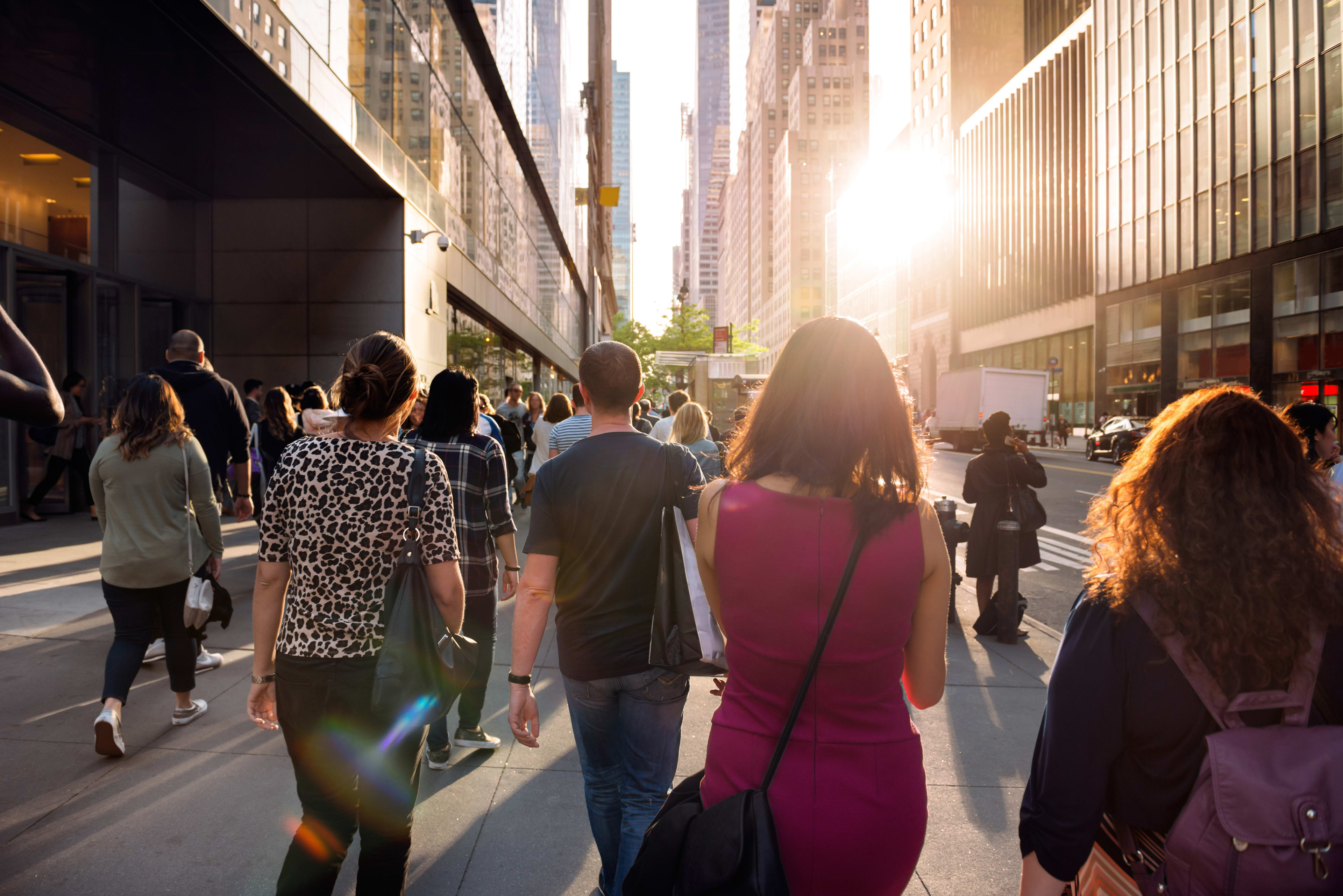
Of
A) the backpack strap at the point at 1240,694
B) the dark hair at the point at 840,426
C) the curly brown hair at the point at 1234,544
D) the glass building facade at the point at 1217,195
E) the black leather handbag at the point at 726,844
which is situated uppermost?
the glass building facade at the point at 1217,195

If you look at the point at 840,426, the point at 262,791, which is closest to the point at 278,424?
the point at 262,791

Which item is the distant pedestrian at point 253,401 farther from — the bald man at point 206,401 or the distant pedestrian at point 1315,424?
the distant pedestrian at point 1315,424

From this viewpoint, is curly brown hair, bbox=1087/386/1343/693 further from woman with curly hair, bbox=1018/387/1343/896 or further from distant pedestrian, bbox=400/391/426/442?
distant pedestrian, bbox=400/391/426/442

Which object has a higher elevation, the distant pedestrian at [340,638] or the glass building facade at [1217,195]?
the glass building facade at [1217,195]

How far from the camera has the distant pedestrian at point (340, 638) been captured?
98.9 inches

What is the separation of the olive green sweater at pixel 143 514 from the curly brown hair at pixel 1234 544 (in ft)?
14.9

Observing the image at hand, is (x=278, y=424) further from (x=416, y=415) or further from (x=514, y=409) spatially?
(x=514, y=409)

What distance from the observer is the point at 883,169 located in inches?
3307

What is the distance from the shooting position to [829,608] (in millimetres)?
1770

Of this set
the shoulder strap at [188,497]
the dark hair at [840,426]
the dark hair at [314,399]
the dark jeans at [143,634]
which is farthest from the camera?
the dark hair at [314,399]

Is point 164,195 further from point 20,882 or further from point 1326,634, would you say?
point 1326,634

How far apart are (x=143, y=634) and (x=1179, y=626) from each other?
15.7 feet

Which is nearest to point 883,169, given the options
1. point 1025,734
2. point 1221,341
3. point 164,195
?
point 1221,341

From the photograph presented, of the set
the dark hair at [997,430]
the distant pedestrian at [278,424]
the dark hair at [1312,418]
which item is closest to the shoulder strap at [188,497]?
the distant pedestrian at [278,424]
